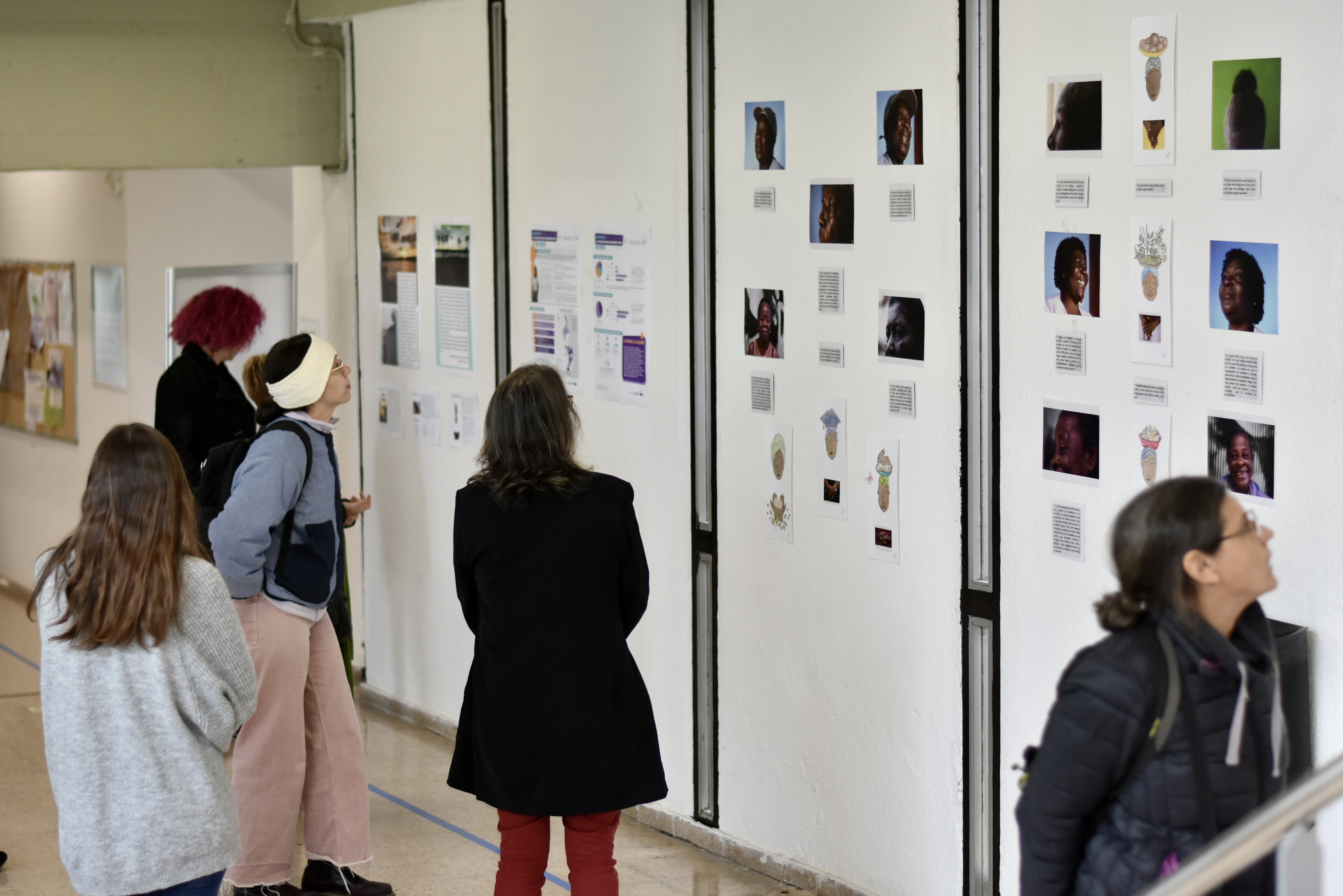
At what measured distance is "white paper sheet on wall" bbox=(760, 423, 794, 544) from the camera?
4.31m

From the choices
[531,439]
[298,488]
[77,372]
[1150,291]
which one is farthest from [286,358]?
[77,372]

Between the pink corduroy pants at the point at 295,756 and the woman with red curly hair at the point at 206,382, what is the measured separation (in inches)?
50.5

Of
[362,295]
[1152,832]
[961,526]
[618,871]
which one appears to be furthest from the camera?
[362,295]

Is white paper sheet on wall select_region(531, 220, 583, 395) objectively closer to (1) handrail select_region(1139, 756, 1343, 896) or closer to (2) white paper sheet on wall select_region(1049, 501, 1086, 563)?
(2) white paper sheet on wall select_region(1049, 501, 1086, 563)

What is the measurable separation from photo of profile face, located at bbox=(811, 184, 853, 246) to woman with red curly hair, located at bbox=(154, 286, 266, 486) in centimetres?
232

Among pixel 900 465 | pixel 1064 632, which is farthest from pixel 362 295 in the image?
pixel 1064 632

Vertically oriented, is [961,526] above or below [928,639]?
above

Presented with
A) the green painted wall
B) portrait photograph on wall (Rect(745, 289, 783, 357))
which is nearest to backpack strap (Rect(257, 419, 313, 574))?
portrait photograph on wall (Rect(745, 289, 783, 357))

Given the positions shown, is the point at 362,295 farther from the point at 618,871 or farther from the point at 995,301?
the point at 995,301

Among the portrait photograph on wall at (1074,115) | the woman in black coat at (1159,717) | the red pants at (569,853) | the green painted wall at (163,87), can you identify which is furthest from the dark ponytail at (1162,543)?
the green painted wall at (163,87)

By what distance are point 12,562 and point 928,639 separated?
7082mm

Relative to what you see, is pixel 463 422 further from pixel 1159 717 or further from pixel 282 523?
pixel 1159 717

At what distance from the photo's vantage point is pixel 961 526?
150 inches

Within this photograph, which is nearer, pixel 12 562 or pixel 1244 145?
pixel 1244 145
